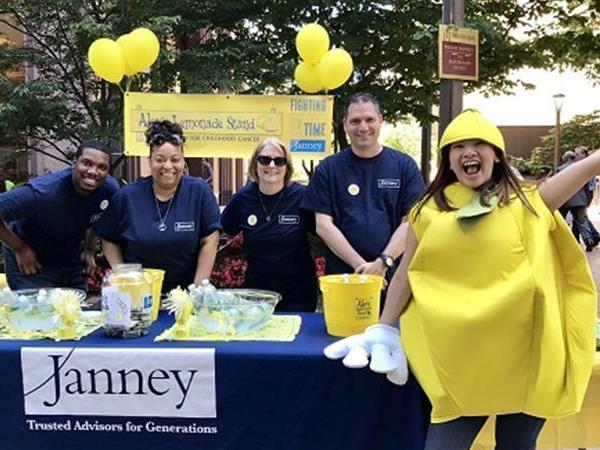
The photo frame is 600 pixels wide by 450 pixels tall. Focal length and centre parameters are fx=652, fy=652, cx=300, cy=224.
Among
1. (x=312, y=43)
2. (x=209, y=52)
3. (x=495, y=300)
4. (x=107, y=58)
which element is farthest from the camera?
(x=209, y=52)

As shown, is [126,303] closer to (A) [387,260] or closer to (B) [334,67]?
(A) [387,260]

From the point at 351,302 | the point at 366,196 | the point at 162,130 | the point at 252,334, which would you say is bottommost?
the point at 252,334

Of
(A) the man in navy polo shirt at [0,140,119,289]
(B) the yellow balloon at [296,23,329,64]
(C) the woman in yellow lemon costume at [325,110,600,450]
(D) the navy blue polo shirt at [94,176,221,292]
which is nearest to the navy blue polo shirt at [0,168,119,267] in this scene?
(A) the man in navy polo shirt at [0,140,119,289]

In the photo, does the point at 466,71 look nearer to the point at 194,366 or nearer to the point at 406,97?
the point at 406,97

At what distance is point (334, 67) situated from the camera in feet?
17.3

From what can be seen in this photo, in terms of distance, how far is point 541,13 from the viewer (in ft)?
29.8

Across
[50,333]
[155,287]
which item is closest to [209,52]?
[155,287]

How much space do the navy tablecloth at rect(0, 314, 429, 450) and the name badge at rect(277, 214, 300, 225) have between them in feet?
2.91

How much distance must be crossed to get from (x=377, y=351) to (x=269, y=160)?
1253mm

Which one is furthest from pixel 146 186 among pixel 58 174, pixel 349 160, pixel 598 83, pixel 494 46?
pixel 598 83

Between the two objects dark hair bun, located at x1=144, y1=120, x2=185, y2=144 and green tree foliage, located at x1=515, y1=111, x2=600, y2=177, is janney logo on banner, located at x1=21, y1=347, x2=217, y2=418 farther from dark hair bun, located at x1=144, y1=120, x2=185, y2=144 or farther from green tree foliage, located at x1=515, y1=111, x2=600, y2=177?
green tree foliage, located at x1=515, y1=111, x2=600, y2=177

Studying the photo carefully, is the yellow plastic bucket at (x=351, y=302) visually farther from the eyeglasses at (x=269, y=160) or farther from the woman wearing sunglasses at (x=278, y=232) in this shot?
the eyeglasses at (x=269, y=160)

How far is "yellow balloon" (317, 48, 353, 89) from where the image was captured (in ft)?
17.2

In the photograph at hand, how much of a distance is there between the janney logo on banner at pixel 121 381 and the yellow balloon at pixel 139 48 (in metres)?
3.39
